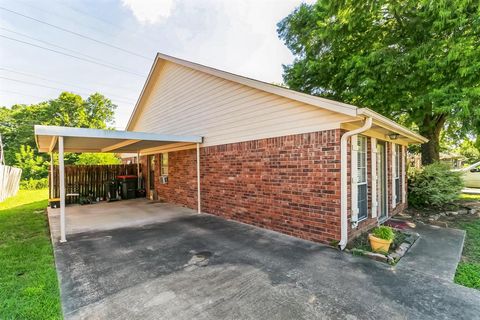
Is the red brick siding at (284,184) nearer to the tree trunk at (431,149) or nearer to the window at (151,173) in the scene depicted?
the window at (151,173)

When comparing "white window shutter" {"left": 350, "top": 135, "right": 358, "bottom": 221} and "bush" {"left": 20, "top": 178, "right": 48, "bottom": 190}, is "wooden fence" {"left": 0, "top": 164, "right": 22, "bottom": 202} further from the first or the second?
"white window shutter" {"left": 350, "top": 135, "right": 358, "bottom": 221}

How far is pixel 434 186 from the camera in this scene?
26.1 ft

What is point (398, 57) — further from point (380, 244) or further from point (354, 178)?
point (380, 244)

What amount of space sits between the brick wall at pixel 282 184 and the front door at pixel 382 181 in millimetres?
350

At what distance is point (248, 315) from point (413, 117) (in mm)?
9761

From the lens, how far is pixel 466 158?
25.8 metres

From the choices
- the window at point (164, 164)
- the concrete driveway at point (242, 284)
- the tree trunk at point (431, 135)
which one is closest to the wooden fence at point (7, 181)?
the window at point (164, 164)

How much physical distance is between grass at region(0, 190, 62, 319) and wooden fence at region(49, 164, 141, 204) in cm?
457

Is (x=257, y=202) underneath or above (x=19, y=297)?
above

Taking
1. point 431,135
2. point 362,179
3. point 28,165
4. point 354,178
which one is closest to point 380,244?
point 354,178

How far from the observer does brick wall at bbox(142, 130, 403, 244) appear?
4.47 metres

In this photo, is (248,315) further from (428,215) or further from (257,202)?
(428,215)

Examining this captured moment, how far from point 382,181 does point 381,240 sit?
3.10 metres

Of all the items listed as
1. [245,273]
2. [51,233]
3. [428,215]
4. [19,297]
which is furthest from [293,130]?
[51,233]
